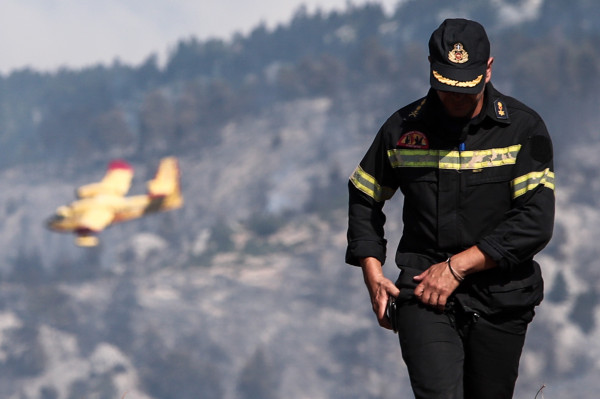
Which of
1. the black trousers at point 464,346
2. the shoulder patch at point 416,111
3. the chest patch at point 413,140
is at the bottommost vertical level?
the black trousers at point 464,346

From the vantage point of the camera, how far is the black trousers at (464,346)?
6.56 m

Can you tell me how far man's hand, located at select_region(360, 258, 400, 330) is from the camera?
6.80m

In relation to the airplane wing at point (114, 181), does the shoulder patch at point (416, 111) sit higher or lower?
lower

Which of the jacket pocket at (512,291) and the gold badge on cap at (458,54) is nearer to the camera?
the gold badge on cap at (458,54)

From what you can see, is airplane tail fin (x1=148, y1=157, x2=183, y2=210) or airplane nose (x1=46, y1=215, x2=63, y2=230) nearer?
airplane nose (x1=46, y1=215, x2=63, y2=230)

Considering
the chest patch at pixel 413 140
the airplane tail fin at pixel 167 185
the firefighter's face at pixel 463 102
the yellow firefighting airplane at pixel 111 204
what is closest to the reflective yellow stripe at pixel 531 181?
the firefighter's face at pixel 463 102

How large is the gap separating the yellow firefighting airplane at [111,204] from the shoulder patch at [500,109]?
454ft

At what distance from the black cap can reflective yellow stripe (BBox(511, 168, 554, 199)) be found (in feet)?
1.94

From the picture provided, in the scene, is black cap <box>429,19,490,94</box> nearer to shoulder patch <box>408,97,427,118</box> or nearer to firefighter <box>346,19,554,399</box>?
firefighter <box>346,19,554,399</box>

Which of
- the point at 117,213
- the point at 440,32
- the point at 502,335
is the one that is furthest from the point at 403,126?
the point at 117,213

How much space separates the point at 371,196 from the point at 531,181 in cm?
96

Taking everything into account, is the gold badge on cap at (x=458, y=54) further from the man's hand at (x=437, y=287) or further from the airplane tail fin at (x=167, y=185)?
the airplane tail fin at (x=167, y=185)

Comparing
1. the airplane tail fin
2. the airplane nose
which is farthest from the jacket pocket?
the airplane tail fin

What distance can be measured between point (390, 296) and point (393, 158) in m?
0.80
